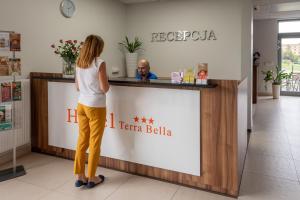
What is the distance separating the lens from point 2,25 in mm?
3600

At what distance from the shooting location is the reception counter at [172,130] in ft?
8.99

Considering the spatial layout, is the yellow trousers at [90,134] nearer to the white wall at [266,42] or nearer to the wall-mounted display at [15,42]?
the wall-mounted display at [15,42]

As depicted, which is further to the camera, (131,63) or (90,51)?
(131,63)

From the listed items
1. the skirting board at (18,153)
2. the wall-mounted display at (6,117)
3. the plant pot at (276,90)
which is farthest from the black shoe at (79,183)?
the plant pot at (276,90)

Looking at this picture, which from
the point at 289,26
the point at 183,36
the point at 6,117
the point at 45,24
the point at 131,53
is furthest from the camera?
the point at 289,26

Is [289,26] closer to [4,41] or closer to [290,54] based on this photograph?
[290,54]

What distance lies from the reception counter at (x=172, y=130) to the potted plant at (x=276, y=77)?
7523 millimetres

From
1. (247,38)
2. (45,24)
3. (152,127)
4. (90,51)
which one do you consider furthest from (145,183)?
(247,38)

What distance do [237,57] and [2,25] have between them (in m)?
4.15

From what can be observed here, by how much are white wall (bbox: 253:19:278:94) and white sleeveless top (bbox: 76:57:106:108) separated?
914 cm

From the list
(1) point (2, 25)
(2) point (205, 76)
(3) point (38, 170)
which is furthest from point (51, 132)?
(2) point (205, 76)

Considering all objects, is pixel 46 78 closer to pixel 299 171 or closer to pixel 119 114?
pixel 119 114

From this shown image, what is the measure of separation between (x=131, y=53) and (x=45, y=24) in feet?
7.83

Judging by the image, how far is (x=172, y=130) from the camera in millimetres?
2959
